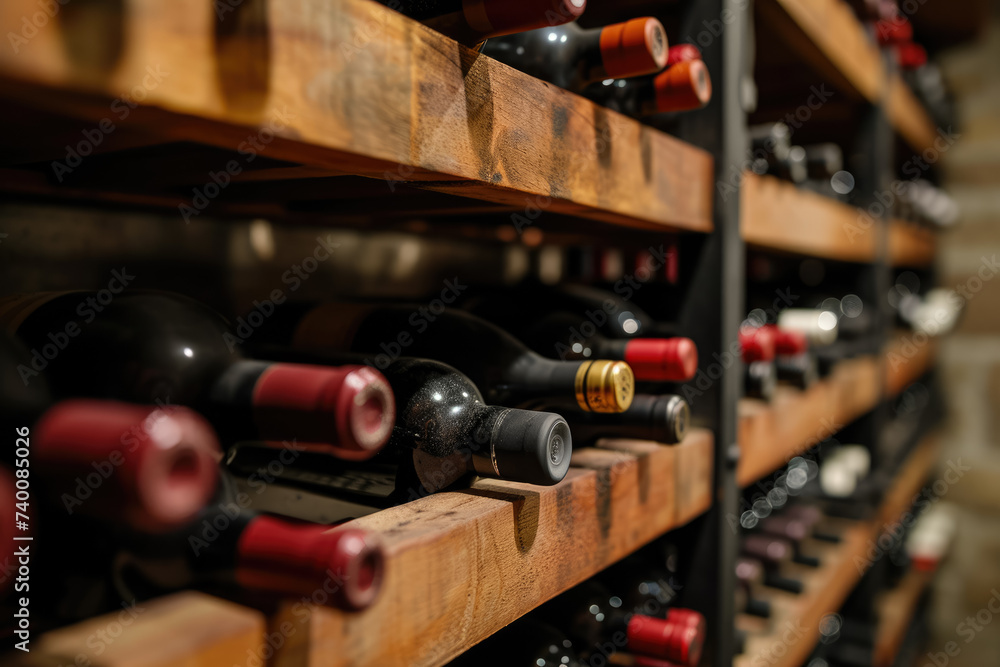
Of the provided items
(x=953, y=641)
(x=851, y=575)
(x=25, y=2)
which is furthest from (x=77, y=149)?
(x=953, y=641)

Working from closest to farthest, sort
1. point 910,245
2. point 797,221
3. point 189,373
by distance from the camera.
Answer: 1. point 189,373
2. point 797,221
3. point 910,245

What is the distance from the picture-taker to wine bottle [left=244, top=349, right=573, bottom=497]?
370 mm

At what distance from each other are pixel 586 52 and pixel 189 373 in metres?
0.35

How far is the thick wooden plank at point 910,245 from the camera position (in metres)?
1.42

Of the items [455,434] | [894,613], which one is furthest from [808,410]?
[894,613]

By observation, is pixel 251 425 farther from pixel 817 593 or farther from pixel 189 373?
pixel 817 593

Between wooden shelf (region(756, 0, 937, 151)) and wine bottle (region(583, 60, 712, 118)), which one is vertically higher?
wooden shelf (region(756, 0, 937, 151))

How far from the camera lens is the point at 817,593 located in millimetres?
992

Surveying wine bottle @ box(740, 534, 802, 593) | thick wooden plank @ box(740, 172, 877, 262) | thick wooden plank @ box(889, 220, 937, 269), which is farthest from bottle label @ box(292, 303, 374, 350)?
thick wooden plank @ box(889, 220, 937, 269)

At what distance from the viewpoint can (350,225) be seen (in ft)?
2.46

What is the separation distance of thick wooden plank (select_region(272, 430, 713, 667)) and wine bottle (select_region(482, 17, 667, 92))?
281 mm

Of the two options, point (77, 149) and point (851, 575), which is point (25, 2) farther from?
point (851, 575)

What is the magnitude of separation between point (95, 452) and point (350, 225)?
57 cm

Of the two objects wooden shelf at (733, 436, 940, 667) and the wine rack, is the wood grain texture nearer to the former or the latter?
the wine rack
